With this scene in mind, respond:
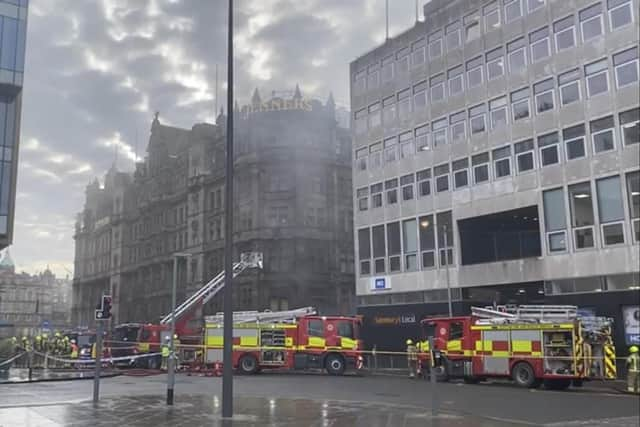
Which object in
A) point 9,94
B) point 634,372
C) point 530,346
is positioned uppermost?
point 9,94

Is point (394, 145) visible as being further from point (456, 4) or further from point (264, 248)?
point (264, 248)

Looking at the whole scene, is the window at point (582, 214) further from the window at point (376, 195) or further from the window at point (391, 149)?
the window at point (376, 195)

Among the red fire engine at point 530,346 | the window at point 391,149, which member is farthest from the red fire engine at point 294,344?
the window at point 391,149

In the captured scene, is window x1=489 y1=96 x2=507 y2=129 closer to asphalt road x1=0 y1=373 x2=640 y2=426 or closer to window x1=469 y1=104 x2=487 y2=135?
window x1=469 y1=104 x2=487 y2=135

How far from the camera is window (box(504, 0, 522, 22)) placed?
29.6m

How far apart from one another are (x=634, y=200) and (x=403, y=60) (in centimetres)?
1646

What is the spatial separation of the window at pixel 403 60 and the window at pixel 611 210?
47.1 feet

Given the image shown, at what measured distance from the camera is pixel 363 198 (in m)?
37.9

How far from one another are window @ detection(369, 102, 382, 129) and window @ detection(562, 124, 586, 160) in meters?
12.9

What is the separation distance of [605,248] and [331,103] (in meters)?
40.8

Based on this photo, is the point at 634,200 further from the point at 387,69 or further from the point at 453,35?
the point at 387,69

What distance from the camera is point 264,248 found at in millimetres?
55406

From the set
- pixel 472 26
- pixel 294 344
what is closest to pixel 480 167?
pixel 472 26

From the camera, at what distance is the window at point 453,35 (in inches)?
1294
